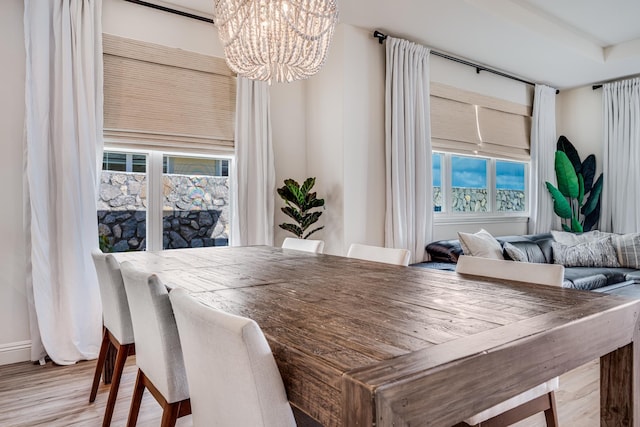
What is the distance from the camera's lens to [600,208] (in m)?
5.33

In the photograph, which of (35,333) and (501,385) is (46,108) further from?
(501,385)

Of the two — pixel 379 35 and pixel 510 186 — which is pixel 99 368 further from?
pixel 510 186

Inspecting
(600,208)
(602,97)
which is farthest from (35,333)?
(602,97)

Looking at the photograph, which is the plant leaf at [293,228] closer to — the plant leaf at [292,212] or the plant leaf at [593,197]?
the plant leaf at [292,212]

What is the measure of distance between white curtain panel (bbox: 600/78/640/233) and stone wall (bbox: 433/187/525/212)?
101 cm

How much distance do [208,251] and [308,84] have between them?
2.14 m

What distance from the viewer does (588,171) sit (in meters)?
5.41

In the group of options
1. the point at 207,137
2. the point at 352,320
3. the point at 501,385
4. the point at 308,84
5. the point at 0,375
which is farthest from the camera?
the point at 308,84

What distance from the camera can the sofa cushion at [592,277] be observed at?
11.5 ft

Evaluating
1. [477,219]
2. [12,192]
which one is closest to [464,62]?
[477,219]

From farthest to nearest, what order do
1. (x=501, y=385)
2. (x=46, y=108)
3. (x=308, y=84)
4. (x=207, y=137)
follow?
1. (x=308, y=84)
2. (x=207, y=137)
3. (x=46, y=108)
4. (x=501, y=385)

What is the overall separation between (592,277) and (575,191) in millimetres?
1964

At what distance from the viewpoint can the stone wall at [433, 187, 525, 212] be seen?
4.80m

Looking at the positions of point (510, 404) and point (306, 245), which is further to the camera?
point (306, 245)
